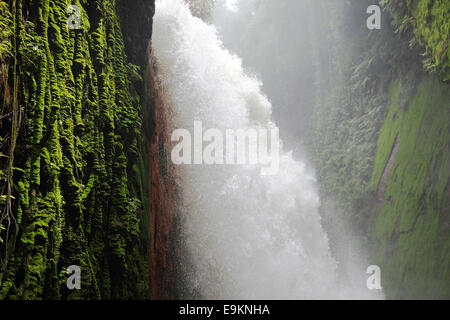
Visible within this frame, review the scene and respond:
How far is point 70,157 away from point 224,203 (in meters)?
3.76

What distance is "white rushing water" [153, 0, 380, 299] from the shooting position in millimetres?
5531

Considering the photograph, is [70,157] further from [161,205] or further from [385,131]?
[385,131]

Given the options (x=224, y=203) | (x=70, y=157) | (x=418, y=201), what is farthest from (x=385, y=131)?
(x=70, y=157)

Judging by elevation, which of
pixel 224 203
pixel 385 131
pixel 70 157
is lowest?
pixel 224 203

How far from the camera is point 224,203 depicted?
5.94 meters

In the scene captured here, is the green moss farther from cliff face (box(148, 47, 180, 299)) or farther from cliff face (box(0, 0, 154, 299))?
cliff face (box(0, 0, 154, 299))

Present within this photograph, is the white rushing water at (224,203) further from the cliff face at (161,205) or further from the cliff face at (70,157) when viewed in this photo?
the cliff face at (70,157)

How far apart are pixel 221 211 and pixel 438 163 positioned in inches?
171

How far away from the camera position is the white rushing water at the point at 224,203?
5531 mm

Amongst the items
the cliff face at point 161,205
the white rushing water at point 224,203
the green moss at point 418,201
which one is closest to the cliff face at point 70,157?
the cliff face at point 161,205

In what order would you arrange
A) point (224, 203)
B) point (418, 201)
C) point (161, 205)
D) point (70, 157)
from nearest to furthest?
point (70, 157) < point (161, 205) < point (224, 203) < point (418, 201)

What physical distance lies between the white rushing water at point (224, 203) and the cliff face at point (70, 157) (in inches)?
75.5

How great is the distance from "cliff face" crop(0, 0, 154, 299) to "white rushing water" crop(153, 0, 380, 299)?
6.29 ft
